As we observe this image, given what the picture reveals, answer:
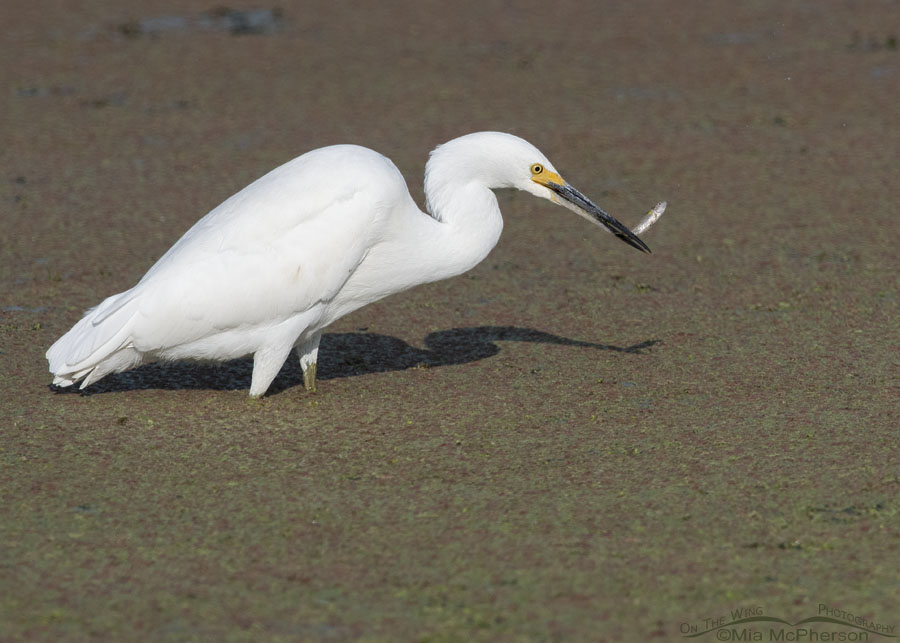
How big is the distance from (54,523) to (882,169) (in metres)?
5.20

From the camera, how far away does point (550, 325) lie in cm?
479

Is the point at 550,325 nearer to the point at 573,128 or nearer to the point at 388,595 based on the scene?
the point at 388,595

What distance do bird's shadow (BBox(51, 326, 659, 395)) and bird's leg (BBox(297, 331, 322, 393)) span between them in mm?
139

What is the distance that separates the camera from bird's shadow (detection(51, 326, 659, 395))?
422 centimetres

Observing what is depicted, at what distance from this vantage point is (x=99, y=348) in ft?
12.2

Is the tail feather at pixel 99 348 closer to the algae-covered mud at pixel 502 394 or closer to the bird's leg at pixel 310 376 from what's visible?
the algae-covered mud at pixel 502 394

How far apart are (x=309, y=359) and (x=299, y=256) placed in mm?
466

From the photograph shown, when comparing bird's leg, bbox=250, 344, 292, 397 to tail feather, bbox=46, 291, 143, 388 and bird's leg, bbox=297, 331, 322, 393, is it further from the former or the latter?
tail feather, bbox=46, 291, 143, 388

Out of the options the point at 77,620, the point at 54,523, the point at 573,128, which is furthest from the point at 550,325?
the point at 573,128

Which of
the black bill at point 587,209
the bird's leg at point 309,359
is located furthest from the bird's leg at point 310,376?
the black bill at point 587,209

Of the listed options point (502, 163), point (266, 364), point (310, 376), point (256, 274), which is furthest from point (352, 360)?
point (502, 163)

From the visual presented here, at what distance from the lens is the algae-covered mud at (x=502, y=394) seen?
8.81 feet

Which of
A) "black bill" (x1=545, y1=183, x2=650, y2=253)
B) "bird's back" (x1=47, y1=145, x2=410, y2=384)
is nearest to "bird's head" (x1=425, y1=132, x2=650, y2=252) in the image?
"black bill" (x1=545, y1=183, x2=650, y2=253)

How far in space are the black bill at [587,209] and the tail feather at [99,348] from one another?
1.40m
